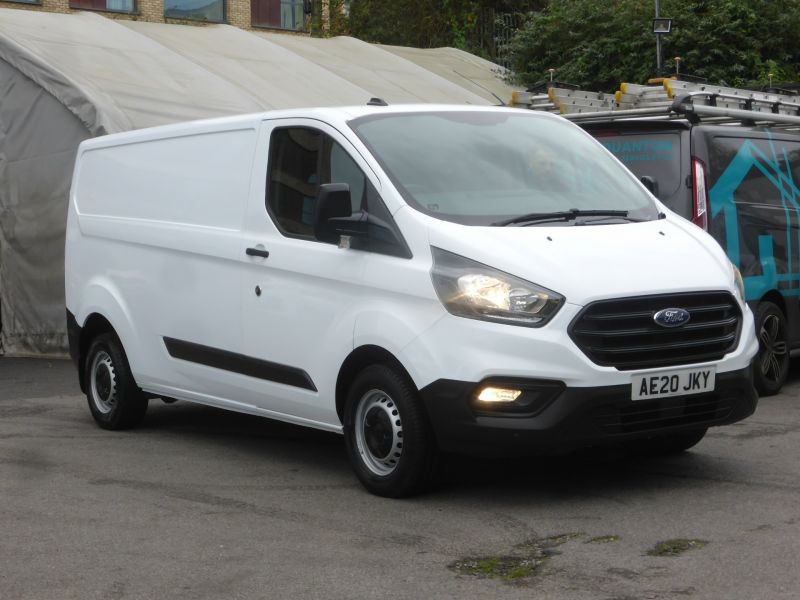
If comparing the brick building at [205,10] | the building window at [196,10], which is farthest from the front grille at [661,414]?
the building window at [196,10]

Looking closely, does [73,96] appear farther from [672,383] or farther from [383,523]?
[672,383]

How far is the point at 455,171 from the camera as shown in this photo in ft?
22.4

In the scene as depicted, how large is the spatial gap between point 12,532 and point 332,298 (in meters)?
1.90

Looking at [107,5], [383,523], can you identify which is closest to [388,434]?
[383,523]

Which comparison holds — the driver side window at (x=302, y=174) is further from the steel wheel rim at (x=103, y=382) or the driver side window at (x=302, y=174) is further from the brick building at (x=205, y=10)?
the brick building at (x=205, y=10)

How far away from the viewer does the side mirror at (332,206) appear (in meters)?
6.59

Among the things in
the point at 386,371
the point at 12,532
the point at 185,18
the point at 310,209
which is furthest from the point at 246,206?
the point at 185,18

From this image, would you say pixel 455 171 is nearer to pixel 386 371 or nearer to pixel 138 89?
pixel 386 371

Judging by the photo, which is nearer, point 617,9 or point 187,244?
point 187,244

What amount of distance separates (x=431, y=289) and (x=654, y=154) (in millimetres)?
3638

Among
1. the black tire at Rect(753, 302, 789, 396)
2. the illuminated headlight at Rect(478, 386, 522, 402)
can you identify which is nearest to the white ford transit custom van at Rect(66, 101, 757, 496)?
the illuminated headlight at Rect(478, 386, 522, 402)

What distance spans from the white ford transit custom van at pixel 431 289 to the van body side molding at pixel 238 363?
0.05 ft

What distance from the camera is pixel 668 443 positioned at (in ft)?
24.0

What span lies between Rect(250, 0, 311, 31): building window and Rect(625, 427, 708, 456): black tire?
20625 mm
